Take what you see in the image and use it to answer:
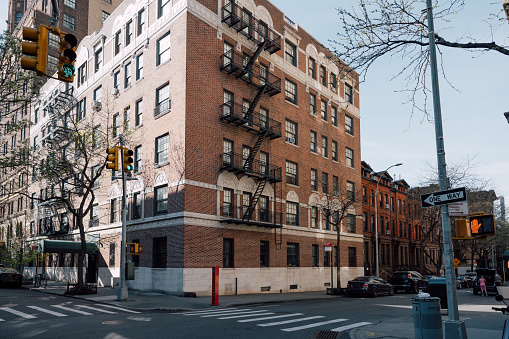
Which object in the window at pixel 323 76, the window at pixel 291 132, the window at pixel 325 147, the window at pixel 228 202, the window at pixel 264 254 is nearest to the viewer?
the window at pixel 228 202

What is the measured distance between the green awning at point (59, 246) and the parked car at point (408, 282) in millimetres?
22923

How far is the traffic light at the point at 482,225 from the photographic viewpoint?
10.0 metres

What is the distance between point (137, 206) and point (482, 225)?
24.4 m

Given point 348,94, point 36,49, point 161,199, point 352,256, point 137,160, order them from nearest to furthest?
1. point 36,49
2. point 161,199
3. point 137,160
4. point 352,256
5. point 348,94

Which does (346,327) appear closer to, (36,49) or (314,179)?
(36,49)

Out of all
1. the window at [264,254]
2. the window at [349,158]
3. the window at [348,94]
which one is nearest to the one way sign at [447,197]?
the window at [264,254]

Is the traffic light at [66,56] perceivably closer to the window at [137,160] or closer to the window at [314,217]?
the window at [137,160]

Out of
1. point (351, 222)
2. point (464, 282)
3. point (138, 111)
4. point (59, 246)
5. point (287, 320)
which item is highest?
point (138, 111)

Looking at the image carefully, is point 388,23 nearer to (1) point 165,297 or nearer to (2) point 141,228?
(1) point 165,297

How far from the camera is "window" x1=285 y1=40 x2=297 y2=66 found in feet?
121

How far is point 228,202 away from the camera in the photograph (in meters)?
29.2

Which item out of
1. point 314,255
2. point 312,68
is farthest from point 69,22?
point 314,255

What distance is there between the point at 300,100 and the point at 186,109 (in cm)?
1354

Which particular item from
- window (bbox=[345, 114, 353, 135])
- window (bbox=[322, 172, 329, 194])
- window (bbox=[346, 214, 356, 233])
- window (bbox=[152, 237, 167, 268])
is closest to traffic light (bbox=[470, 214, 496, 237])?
window (bbox=[152, 237, 167, 268])
